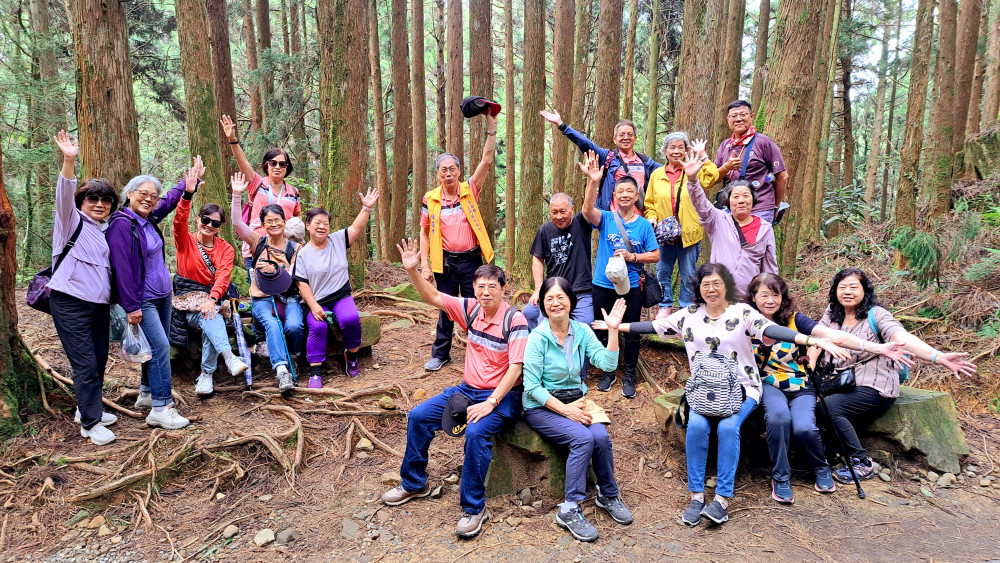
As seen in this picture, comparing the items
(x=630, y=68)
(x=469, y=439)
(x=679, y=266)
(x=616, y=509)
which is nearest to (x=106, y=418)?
(x=469, y=439)

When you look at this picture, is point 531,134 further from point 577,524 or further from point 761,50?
point 761,50

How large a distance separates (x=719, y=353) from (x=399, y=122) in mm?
11991

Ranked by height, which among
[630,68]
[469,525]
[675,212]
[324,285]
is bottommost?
A: [469,525]

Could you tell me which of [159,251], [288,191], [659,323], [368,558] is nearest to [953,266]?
[659,323]

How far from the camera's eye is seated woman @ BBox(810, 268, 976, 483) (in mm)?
3881

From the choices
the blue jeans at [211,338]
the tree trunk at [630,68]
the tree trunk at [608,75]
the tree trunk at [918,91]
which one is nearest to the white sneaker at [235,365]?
the blue jeans at [211,338]

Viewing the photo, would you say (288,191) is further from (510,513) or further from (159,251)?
(510,513)

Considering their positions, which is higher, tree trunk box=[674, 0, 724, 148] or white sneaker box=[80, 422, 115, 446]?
tree trunk box=[674, 0, 724, 148]

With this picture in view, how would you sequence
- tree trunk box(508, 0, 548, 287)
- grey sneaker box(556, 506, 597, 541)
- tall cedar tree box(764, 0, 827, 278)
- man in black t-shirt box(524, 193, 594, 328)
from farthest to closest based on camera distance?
tree trunk box(508, 0, 548, 287)
tall cedar tree box(764, 0, 827, 278)
man in black t-shirt box(524, 193, 594, 328)
grey sneaker box(556, 506, 597, 541)

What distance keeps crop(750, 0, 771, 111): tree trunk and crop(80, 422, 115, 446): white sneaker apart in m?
13.9

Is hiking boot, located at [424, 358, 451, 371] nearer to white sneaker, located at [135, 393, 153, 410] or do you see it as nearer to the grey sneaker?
white sneaker, located at [135, 393, 153, 410]

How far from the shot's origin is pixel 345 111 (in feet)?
24.5

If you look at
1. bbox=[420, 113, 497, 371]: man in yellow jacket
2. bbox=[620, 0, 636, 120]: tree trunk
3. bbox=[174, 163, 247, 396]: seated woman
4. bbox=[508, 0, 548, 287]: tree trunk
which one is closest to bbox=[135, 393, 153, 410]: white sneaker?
bbox=[174, 163, 247, 396]: seated woman

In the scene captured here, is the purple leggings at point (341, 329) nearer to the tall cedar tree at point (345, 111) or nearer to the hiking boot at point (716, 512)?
the tall cedar tree at point (345, 111)
